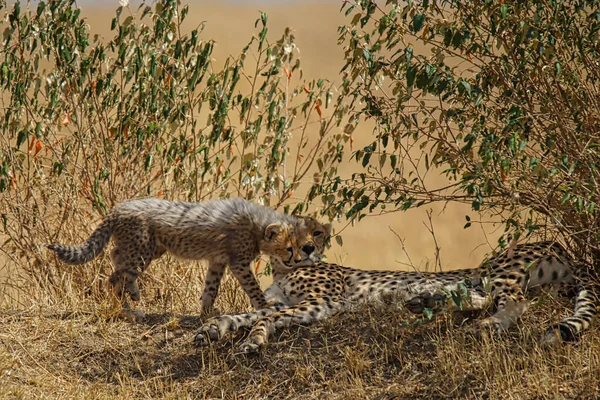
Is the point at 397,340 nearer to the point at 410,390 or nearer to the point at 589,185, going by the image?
the point at 410,390

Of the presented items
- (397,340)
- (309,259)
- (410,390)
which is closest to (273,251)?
(309,259)

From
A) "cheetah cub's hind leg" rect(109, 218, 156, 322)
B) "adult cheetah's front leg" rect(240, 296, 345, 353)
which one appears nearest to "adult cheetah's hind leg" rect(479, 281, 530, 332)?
"adult cheetah's front leg" rect(240, 296, 345, 353)

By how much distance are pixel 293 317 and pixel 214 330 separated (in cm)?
43

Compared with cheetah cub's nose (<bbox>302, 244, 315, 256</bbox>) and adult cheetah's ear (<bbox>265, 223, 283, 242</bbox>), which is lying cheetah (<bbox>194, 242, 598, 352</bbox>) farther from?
adult cheetah's ear (<bbox>265, 223, 283, 242</bbox>)

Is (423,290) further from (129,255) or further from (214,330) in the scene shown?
(129,255)

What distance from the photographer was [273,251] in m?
5.35

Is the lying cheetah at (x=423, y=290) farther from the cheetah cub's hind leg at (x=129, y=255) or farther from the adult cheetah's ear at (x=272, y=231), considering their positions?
the cheetah cub's hind leg at (x=129, y=255)

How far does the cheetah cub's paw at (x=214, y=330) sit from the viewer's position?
4.60 metres

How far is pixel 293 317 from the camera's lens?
475 centimetres

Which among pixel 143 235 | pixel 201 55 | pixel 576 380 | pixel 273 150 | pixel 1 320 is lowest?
pixel 1 320

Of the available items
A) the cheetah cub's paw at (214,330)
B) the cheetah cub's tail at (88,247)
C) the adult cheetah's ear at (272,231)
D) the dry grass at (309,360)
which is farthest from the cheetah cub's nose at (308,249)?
the cheetah cub's tail at (88,247)

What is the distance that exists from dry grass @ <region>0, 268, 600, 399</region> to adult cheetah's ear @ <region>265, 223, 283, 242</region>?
2.21 feet

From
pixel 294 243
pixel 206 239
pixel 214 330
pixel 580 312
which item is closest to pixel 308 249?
pixel 294 243

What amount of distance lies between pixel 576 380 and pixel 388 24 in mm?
1942
